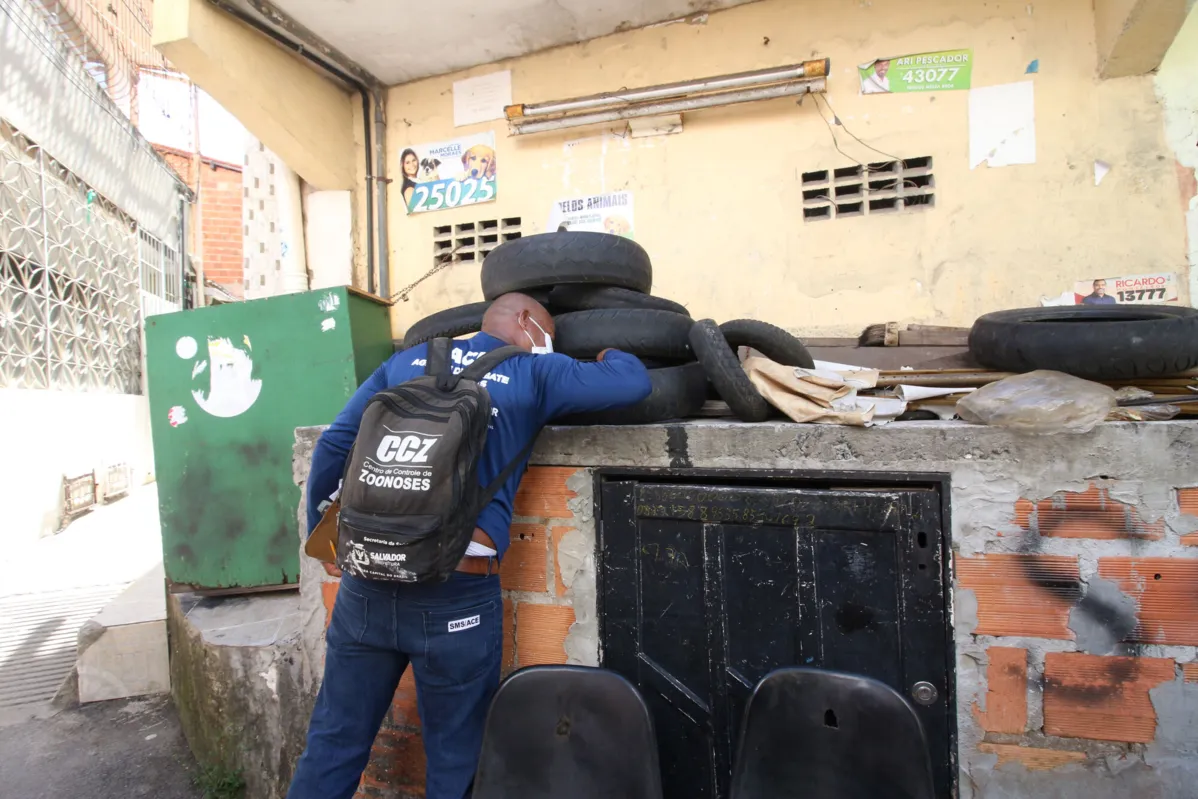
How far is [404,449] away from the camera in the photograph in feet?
6.24

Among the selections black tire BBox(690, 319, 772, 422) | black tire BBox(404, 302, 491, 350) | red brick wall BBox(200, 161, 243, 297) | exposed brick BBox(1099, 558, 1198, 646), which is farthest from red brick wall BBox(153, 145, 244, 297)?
exposed brick BBox(1099, 558, 1198, 646)

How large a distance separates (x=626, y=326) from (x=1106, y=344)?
1.66 metres

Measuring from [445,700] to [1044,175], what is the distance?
430cm

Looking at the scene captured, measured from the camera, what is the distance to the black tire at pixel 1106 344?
2.20 metres

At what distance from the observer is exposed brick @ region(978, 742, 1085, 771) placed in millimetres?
2029

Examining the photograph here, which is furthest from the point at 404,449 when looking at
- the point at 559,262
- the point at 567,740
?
the point at 559,262

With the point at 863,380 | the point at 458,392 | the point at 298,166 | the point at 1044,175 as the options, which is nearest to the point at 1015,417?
the point at 863,380

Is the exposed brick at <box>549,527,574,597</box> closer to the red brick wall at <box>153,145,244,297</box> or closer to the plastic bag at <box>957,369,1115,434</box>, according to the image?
the plastic bag at <box>957,369,1115,434</box>

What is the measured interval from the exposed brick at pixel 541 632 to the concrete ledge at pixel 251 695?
1.07 meters

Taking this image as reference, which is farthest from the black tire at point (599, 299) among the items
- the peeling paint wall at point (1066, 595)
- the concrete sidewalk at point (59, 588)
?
the concrete sidewalk at point (59, 588)

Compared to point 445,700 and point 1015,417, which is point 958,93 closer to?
point 1015,417

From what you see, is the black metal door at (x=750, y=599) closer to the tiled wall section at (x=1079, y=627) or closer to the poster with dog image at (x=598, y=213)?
the tiled wall section at (x=1079, y=627)

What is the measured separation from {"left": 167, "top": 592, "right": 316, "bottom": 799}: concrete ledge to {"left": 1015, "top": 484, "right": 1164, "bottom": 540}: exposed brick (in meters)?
2.89

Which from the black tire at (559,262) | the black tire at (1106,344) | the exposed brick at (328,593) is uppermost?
the black tire at (559,262)
